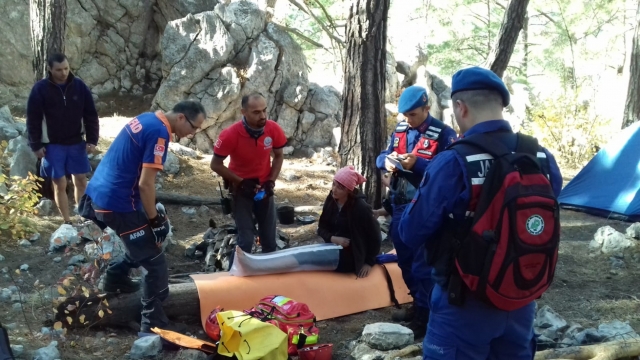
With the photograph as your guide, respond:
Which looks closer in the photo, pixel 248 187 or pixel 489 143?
pixel 489 143

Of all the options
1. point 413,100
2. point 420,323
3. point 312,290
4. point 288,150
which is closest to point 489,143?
point 413,100

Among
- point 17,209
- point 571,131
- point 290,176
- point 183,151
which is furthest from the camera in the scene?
point 571,131

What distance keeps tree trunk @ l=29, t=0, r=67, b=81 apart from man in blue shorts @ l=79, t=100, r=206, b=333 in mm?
4447

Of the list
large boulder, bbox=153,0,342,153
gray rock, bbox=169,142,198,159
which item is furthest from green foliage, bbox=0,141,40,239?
large boulder, bbox=153,0,342,153

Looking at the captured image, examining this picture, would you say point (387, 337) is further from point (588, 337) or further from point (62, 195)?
point (62, 195)

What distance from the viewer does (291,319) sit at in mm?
4160

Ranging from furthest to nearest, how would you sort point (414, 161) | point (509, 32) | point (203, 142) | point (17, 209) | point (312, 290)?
point (203, 142) < point (509, 32) < point (17, 209) < point (312, 290) < point (414, 161)

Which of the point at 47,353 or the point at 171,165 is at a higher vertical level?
the point at 171,165

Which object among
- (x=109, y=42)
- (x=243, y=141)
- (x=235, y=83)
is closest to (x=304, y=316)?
(x=243, y=141)

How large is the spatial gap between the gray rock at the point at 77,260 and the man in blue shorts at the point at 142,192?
164 cm

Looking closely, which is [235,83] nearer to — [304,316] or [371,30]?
[371,30]

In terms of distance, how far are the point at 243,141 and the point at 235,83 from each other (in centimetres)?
901

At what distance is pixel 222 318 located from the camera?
3.89m

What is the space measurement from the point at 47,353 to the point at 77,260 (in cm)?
201
